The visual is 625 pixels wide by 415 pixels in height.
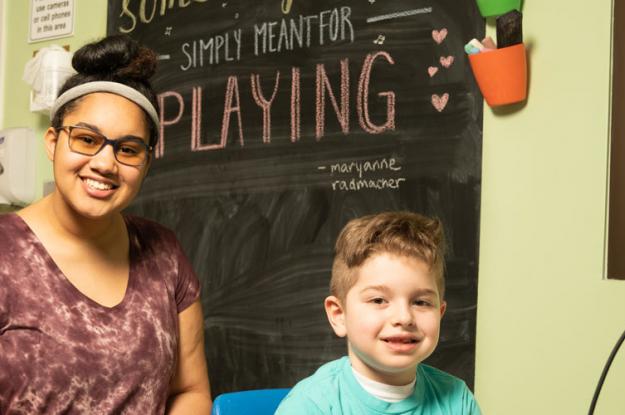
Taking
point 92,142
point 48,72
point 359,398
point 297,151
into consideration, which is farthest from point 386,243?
point 48,72

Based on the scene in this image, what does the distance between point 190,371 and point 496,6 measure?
1154 mm

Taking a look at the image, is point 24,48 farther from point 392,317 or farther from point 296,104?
point 392,317

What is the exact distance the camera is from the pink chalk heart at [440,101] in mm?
2104

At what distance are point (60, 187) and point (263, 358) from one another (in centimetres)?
100

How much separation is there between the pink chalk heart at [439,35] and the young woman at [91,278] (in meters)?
0.79

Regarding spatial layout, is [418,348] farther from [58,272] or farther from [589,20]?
[589,20]

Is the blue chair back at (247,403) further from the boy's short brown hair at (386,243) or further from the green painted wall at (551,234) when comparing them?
the green painted wall at (551,234)

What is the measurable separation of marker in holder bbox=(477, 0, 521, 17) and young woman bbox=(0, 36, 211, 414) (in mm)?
837

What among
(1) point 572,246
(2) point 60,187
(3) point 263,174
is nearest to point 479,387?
(1) point 572,246

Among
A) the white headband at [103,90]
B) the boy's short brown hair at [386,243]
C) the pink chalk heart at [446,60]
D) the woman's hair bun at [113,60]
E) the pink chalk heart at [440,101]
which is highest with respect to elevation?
the pink chalk heart at [446,60]

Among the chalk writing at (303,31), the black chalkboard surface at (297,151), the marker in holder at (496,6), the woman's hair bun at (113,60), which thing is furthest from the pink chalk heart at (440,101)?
the woman's hair bun at (113,60)

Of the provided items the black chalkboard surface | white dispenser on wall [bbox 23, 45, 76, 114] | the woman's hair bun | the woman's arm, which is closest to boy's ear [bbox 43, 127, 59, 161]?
the woman's hair bun

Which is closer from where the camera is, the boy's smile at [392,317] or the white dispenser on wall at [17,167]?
the boy's smile at [392,317]

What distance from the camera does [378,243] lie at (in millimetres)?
1410
